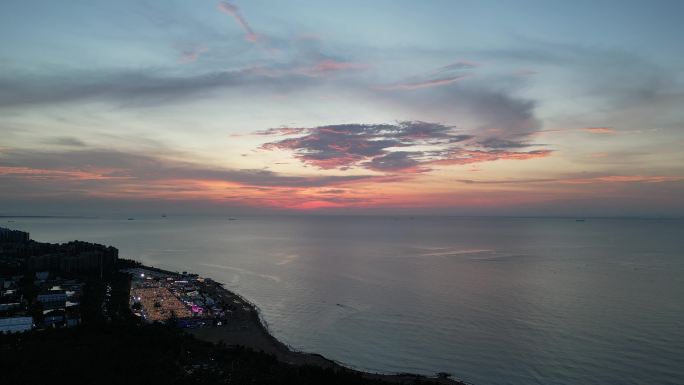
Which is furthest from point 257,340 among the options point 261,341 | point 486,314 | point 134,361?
point 486,314

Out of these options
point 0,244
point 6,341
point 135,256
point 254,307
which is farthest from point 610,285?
point 0,244

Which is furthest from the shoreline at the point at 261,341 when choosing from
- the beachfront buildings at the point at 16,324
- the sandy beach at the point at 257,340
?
the beachfront buildings at the point at 16,324

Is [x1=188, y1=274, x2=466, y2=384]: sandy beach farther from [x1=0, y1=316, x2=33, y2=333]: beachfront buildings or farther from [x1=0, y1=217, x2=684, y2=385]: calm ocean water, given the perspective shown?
[x1=0, y1=316, x2=33, y2=333]: beachfront buildings

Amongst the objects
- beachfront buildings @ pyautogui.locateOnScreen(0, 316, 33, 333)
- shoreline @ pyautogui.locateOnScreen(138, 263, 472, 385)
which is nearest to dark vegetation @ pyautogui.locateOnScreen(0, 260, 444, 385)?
shoreline @ pyautogui.locateOnScreen(138, 263, 472, 385)

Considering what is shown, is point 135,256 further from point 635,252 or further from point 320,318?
point 635,252

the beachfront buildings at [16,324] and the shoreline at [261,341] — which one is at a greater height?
the beachfront buildings at [16,324]

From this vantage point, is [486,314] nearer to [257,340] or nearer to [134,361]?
[257,340]

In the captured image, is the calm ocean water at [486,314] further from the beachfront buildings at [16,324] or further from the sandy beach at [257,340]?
the beachfront buildings at [16,324]

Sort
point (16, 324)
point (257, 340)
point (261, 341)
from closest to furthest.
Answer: point (16, 324), point (261, 341), point (257, 340)

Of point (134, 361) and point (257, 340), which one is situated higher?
point (134, 361)
